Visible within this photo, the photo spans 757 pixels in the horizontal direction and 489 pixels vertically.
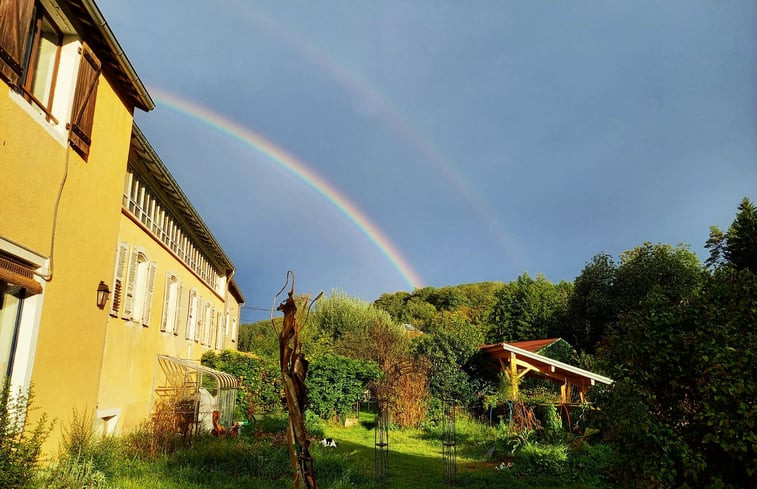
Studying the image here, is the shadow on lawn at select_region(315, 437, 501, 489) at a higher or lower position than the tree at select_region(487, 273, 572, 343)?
lower

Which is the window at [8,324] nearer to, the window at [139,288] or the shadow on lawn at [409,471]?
the shadow on lawn at [409,471]

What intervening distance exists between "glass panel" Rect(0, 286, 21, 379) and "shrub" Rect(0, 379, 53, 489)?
0.26m

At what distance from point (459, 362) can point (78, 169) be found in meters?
17.9

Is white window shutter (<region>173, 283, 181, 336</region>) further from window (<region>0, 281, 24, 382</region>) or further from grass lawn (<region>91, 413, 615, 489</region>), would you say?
window (<region>0, 281, 24, 382</region>)

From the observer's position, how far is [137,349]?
1209cm

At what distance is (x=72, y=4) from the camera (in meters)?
6.66

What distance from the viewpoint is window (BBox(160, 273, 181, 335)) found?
14510 millimetres

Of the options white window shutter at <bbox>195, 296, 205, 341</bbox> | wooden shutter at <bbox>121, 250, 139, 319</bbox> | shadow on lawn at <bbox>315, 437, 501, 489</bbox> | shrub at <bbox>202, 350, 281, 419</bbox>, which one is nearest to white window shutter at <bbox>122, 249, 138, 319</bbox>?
wooden shutter at <bbox>121, 250, 139, 319</bbox>

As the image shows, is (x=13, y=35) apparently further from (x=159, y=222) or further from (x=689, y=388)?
(x=159, y=222)

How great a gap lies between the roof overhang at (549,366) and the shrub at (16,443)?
52.1 feet

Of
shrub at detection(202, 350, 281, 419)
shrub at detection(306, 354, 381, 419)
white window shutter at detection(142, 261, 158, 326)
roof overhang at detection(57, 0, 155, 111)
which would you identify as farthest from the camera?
shrub at detection(202, 350, 281, 419)

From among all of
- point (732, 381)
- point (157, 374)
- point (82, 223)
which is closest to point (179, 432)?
point (157, 374)

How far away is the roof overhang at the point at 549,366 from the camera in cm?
1758

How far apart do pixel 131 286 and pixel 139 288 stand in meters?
0.64
